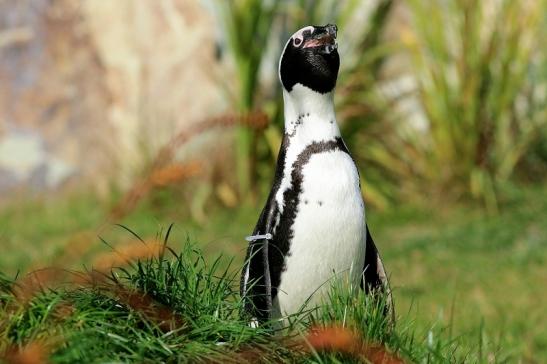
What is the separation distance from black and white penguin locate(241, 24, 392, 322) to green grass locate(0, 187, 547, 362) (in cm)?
143

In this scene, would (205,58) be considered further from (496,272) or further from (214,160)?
(496,272)

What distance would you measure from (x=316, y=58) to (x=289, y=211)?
443 millimetres

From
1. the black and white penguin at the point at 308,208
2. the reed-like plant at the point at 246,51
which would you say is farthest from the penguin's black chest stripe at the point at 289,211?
the reed-like plant at the point at 246,51

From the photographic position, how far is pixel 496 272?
6508mm

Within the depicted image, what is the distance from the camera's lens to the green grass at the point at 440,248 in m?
5.42

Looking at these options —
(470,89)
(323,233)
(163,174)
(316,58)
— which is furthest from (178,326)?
(470,89)

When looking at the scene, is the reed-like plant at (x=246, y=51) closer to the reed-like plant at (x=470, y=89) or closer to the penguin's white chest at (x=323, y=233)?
the reed-like plant at (x=470, y=89)

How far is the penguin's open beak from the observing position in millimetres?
3025

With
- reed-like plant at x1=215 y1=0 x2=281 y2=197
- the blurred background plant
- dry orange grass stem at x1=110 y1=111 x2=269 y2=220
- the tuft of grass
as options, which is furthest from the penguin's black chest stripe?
reed-like plant at x1=215 y1=0 x2=281 y2=197

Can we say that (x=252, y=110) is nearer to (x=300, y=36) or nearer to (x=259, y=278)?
(x=300, y=36)

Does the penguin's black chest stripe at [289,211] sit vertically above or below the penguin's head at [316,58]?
below

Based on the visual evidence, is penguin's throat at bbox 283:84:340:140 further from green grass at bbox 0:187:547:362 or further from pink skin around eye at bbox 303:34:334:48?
green grass at bbox 0:187:547:362

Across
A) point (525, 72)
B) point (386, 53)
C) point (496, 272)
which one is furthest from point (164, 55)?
point (496, 272)

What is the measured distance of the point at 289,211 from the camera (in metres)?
3.00
